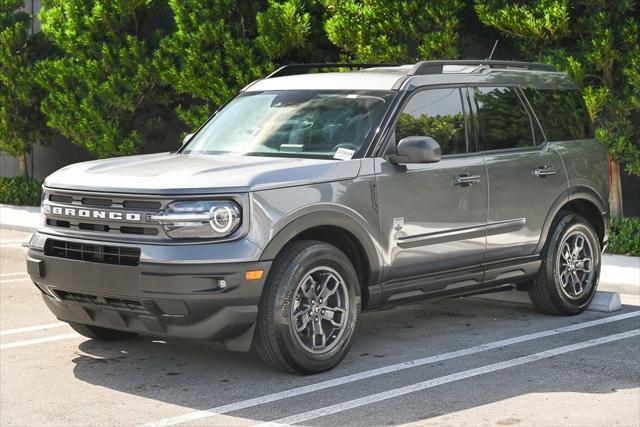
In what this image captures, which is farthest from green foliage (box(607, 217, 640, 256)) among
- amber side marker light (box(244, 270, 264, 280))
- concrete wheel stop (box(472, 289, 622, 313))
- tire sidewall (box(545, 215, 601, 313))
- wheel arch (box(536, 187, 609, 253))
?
amber side marker light (box(244, 270, 264, 280))

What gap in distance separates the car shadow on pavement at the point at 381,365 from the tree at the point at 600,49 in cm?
444

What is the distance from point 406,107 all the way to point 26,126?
13.5 meters

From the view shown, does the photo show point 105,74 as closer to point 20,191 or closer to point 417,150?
point 20,191

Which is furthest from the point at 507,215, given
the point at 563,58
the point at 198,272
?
the point at 563,58

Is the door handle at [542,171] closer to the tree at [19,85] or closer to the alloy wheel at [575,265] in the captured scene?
the alloy wheel at [575,265]

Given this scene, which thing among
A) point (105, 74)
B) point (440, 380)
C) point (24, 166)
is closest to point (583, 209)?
point (440, 380)

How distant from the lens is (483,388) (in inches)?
268

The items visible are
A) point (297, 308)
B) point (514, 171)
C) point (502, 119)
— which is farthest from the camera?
point (502, 119)

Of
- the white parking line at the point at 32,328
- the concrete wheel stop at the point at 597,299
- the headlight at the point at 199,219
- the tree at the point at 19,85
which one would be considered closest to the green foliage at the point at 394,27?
the concrete wheel stop at the point at 597,299

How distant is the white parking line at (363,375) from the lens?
622cm

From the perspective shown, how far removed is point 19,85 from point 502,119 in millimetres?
12840

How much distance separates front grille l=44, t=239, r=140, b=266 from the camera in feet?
22.1

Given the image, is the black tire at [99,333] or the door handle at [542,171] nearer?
the black tire at [99,333]

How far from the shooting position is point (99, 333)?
8008mm
